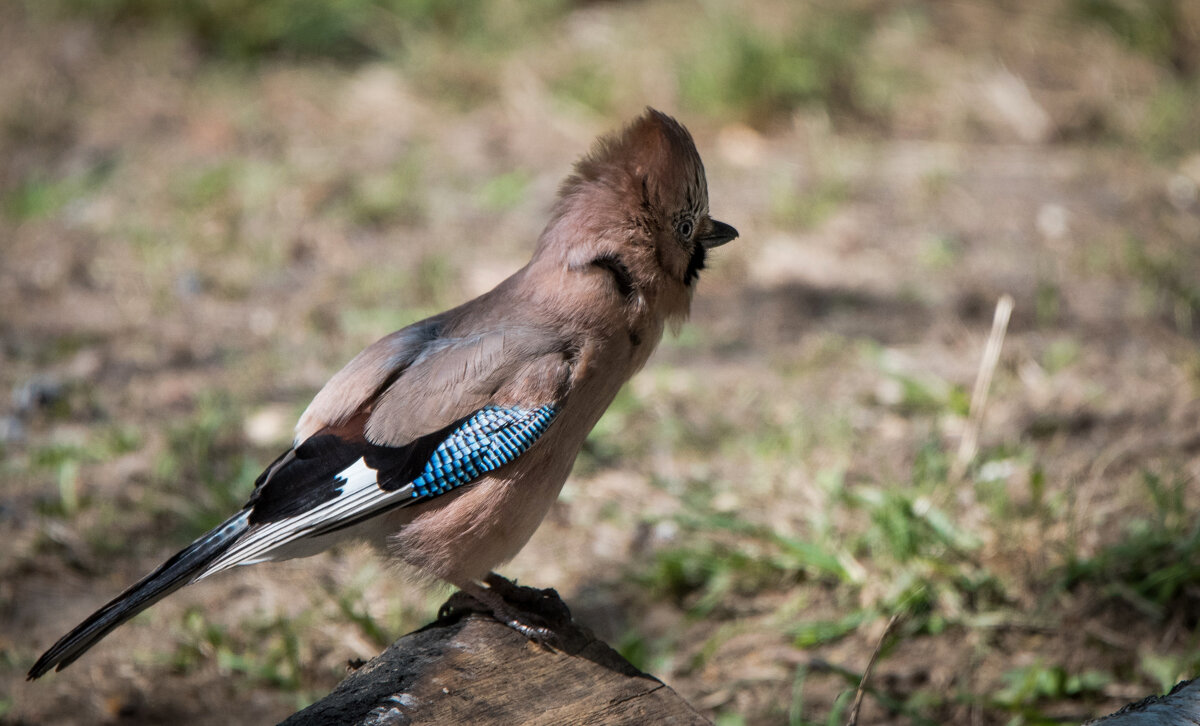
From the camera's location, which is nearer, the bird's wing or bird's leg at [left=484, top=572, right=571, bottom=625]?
the bird's wing

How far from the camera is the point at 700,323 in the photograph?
16.7ft

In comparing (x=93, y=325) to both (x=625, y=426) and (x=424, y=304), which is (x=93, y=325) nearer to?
(x=424, y=304)

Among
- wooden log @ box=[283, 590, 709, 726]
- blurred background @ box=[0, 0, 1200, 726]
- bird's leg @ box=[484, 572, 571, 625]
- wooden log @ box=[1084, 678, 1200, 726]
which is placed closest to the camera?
wooden log @ box=[1084, 678, 1200, 726]

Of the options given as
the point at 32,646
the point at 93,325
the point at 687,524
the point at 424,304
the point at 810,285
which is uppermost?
the point at 93,325

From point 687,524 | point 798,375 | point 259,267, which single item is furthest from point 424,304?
point 687,524

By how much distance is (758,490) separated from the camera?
3.82 m

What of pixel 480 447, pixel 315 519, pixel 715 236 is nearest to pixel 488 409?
pixel 480 447

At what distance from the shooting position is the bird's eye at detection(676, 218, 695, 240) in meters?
2.76

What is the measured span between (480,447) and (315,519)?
1.29 feet

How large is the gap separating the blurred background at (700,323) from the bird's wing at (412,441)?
32cm

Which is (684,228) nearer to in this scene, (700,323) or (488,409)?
(488,409)

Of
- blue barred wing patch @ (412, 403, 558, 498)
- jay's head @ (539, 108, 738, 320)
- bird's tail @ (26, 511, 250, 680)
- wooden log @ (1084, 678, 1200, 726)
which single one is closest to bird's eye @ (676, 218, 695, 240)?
jay's head @ (539, 108, 738, 320)

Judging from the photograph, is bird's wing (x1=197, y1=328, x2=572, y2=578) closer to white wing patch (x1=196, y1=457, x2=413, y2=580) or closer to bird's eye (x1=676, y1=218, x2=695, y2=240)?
white wing patch (x1=196, y1=457, x2=413, y2=580)

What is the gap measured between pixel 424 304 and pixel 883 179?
2620 millimetres
